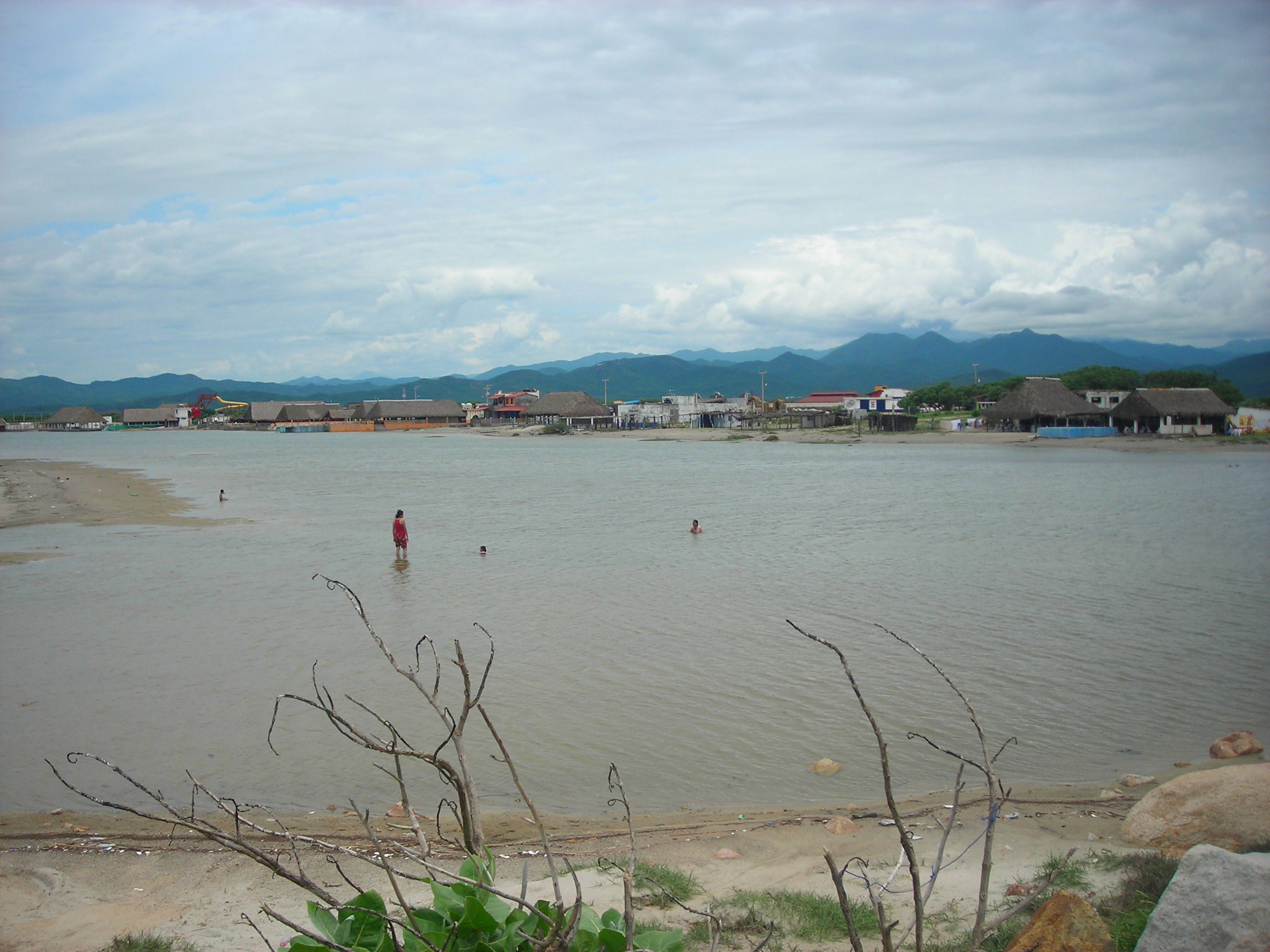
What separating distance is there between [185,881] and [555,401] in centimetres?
9250

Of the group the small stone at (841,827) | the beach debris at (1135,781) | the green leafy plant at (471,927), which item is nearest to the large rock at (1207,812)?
the beach debris at (1135,781)

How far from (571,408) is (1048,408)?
51.1m

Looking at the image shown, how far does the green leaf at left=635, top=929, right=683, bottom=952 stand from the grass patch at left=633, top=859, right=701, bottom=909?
247 cm

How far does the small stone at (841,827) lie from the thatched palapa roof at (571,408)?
8769 cm

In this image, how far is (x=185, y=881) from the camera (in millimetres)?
5215

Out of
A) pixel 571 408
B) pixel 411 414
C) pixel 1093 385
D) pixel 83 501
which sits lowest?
pixel 83 501

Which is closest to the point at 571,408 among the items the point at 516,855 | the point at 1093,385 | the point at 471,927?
the point at 1093,385

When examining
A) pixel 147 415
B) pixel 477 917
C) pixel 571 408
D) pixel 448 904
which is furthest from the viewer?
pixel 147 415

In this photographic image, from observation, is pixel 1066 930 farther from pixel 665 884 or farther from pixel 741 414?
pixel 741 414

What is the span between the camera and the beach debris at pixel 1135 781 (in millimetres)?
6812

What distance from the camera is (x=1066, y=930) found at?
3547mm

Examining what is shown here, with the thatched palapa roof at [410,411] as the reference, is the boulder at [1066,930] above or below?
below

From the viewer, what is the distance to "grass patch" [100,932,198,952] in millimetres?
Result: 4168

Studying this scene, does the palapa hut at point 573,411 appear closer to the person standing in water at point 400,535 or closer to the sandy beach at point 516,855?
the person standing in water at point 400,535
